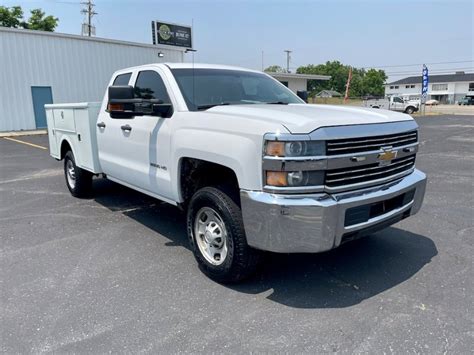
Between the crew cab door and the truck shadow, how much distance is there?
2.56ft

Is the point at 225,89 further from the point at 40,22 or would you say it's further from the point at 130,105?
the point at 40,22

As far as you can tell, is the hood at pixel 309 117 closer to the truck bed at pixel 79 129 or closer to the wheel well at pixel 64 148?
the truck bed at pixel 79 129

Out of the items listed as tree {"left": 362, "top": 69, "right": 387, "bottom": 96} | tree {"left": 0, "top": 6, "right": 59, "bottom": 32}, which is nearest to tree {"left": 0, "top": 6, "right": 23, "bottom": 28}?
tree {"left": 0, "top": 6, "right": 59, "bottom": 32}

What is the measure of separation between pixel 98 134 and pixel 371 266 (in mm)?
3888

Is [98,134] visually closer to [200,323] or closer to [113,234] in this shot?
[113,234]

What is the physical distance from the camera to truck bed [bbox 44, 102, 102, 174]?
5.55 metres

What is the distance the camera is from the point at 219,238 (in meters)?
3.55

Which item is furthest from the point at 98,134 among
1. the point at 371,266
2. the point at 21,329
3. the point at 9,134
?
the point at 9,134

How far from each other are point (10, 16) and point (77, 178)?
37.3m

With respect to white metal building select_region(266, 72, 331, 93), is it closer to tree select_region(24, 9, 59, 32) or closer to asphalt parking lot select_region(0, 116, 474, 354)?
tree select_region(24, 9, 59, 32)

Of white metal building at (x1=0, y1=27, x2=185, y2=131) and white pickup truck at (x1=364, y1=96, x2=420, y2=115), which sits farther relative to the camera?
white pickup truck at (x1=364, y1=96, x2=420, y2=115)

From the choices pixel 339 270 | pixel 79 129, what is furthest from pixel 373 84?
pixel 339 270

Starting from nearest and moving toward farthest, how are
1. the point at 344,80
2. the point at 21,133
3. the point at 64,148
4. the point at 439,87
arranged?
the point at 64,148 → the point at 21,133 → the point at 439,87 → the point at 344,80

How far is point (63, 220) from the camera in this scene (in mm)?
5434
